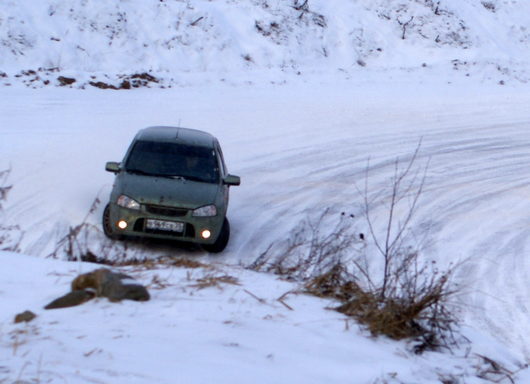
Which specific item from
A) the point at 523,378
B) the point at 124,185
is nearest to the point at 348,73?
the point at 124,185

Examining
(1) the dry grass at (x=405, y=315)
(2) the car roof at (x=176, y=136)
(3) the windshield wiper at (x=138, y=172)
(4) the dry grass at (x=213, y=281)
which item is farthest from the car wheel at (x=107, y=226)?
(1) the dry grass at (x=405, y=315)

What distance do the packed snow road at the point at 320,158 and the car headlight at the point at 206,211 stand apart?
0.62 m

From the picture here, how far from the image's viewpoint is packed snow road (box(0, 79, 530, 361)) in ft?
34.9

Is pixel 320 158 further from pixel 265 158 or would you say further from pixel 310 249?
pixel 310 249

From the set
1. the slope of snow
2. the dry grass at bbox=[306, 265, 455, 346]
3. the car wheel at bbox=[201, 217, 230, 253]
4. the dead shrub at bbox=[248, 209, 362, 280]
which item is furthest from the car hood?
the dry grass at bbox=[306, 265, 455, 346]

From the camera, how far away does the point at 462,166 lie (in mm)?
16781

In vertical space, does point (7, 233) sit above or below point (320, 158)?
below

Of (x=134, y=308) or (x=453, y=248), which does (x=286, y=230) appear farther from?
(x=134, y=308)

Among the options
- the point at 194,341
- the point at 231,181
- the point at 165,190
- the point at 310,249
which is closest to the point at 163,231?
the point at 165,190

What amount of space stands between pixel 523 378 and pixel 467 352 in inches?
20.7

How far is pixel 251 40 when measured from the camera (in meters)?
26.5

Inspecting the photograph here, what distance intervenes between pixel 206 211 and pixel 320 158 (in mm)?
6726

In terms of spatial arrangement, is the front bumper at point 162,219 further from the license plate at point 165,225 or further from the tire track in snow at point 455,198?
the tire track in snow at point 455,198

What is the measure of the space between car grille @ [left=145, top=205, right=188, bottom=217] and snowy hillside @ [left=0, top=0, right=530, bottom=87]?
11904 millimetres
